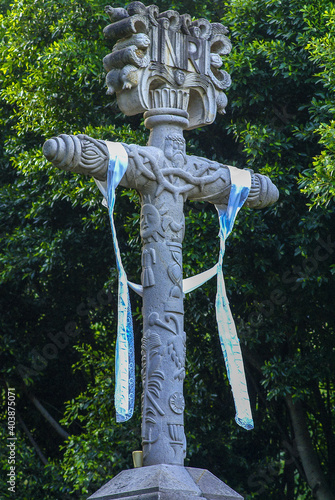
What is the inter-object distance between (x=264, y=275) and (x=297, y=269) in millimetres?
409

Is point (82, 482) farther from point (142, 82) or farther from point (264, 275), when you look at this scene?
point (142, 82)

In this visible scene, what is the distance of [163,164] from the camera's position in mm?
4246

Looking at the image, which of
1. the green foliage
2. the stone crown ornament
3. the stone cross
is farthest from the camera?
the green foliage

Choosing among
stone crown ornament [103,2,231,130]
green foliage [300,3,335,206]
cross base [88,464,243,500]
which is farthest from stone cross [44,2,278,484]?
green foliage [300,3,335,206]

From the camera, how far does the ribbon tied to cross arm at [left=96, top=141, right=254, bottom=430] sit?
12.9 ft

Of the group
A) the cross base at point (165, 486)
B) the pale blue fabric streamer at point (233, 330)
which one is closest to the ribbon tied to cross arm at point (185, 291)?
the pale blue fabric streamer at point (233, 330)

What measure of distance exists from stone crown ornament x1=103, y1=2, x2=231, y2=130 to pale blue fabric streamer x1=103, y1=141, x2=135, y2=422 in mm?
385

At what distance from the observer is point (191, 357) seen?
8.56m

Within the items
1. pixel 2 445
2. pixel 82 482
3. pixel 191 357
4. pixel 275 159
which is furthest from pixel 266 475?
pixel 275 159

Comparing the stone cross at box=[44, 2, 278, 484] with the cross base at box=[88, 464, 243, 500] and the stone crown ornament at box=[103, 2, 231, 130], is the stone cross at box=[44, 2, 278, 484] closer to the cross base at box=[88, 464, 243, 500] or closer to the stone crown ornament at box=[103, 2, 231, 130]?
the stone crown ornament at box=[103, 2, 231, 130]

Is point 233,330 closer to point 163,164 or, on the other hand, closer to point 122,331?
point 122,331

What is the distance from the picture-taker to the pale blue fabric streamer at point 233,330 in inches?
168

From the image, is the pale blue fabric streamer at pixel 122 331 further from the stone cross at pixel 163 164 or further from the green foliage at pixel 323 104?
the green foliage at pixel 323 104

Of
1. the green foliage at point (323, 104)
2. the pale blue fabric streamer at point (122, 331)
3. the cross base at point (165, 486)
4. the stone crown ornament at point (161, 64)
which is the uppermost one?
the green foliage at point (323, 104)
